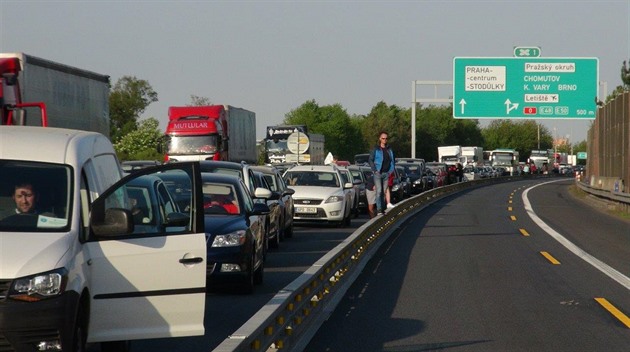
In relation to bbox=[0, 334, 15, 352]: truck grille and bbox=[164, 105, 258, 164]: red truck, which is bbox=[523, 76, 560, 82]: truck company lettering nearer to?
bbox=[164, 105, 258, 164]: red truck

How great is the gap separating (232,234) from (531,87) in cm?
3636

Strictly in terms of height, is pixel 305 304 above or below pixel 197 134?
below

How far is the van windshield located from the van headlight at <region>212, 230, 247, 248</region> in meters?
5.50

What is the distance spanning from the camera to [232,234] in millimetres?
13453

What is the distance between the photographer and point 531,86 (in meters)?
48.0

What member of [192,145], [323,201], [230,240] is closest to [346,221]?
[323,201]

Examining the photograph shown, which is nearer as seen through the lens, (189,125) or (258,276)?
(258,276)

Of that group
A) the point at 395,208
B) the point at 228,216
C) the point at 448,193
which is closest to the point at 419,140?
the point at 448,193

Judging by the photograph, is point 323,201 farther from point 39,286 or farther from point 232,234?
point 39,286

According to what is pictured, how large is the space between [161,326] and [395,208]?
21.5m

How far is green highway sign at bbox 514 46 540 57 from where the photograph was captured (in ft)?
158

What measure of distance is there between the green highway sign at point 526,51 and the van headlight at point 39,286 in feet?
141

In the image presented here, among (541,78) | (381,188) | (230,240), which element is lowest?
(230,240)

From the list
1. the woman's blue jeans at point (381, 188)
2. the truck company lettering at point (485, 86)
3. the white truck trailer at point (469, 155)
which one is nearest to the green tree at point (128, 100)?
the white truck trailer at point (469, 155)
